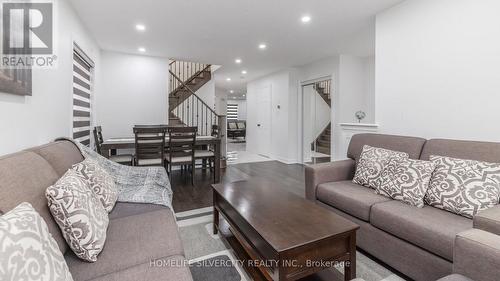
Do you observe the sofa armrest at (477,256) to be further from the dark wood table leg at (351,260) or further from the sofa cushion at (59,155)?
the sofa cushion at (59,155)

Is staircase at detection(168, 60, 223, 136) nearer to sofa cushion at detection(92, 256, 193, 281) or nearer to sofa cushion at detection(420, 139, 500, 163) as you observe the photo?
sofa cushion at detection(420, 139, 500, 163)

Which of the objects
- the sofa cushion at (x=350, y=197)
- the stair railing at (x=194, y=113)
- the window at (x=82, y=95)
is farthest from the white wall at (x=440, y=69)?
the stair railing at (x=194, y=113)

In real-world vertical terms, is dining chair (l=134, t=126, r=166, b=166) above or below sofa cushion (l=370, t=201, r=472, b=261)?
above

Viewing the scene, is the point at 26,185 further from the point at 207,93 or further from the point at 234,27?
the point at 207,93

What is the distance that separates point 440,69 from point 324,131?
12.1 feet

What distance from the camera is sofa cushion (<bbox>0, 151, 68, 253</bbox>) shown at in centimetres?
96

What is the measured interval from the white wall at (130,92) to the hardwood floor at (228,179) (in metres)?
1.34

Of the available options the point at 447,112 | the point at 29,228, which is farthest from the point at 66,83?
the point at 447,112

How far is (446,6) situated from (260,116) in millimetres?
5343

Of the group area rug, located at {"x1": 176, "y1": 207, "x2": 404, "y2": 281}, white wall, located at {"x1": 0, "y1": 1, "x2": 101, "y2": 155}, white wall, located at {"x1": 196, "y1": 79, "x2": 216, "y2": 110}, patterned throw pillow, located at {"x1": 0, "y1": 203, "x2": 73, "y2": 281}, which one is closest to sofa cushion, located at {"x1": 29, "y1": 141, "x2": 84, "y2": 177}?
white wall, located at {"x1": 0, "y1": 1, "x2": 101, "y2": 155}

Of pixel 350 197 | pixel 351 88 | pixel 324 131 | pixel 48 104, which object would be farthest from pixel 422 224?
pixel 324 131

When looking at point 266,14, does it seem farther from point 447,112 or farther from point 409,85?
point 447,112

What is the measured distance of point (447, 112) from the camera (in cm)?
232

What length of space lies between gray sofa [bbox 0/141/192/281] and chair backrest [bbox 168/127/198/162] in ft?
6.85
